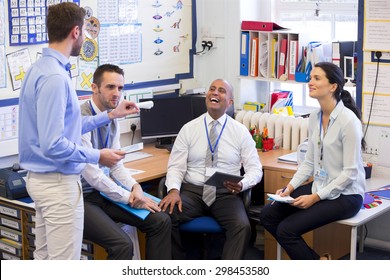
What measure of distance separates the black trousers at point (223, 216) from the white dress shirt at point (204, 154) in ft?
0.33

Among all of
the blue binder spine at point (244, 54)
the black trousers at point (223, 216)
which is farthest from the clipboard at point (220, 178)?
Result: the blue binder spine at point (244, 54)

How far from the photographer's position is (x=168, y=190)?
4.32 m

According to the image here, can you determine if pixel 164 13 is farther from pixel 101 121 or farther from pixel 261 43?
pixel 101 121

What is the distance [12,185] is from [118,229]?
2.39 feet

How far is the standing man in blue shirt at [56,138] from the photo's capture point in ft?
9.96

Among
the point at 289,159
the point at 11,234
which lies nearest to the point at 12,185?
the point at 11,234

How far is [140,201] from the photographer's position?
4035mm

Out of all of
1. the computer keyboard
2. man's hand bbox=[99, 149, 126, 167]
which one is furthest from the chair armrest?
man's hand bbox=[99, 149, 126, 167]

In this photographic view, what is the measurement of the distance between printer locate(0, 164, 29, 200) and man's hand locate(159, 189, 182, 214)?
823 millimetres

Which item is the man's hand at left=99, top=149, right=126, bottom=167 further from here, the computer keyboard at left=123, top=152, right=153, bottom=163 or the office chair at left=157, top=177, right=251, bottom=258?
the computer keyboard at left=123, top=152, right=153, bottom=163

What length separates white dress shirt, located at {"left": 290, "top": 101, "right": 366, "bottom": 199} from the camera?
12.8 ft

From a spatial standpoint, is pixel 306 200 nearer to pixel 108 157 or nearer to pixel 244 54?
pixel 108 157

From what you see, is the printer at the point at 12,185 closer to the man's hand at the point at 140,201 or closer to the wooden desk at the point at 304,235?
the man's hand at the point at 140,201

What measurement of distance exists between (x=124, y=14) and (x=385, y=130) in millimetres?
2037
